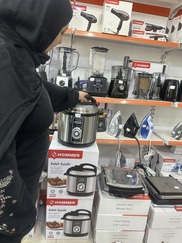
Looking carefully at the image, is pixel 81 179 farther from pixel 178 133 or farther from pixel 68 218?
pixel 178 133

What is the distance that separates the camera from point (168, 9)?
187 cm

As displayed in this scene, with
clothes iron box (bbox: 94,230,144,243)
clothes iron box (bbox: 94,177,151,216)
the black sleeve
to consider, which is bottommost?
clothes iron box (bbox: 94,230,144,243)

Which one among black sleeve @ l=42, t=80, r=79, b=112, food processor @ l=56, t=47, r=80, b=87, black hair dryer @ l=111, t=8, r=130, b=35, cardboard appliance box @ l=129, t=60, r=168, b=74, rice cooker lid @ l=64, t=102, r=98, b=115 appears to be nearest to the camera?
black sleeve @ l=42, t=80, r=79, b=112

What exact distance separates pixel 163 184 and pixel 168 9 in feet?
4.93

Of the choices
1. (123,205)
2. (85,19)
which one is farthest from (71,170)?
(85,19)

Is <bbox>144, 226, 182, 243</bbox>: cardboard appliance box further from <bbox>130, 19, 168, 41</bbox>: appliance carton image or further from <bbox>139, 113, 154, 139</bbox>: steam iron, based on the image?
<bbox>130, 19, 168, 41</bbox>: appliance carton image

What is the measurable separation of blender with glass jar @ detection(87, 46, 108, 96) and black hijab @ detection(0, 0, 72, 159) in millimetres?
926

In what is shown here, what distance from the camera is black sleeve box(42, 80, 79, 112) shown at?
3.60ft

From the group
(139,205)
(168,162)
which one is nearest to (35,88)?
(139,205)

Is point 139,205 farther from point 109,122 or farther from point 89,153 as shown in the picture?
point 109,122

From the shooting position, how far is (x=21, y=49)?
593mm

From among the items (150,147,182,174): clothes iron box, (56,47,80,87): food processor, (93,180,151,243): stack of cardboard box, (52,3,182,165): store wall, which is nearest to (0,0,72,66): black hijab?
(56,47,80,87): food processor

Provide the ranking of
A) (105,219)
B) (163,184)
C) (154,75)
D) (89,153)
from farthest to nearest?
(154,75) < (163,184) < (105,219) < (89,153)

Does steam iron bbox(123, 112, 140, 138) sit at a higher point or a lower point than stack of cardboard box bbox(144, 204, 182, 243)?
higher
